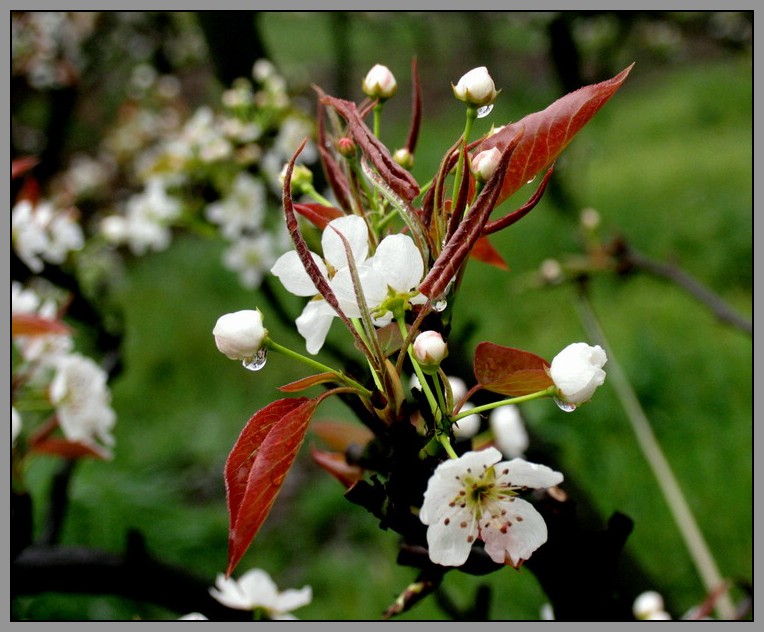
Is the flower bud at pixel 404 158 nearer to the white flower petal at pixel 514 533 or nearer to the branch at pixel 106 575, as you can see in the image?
the white flower petal at pixel 514 533

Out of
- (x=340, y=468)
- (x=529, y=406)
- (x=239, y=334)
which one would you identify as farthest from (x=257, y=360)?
(x=529, y=406)

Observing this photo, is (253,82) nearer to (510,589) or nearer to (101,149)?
(510,589)

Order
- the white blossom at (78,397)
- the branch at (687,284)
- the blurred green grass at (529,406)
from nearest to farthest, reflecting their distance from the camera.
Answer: the white blossom at (78,397), the branch at (687,284), the blurred green grass at (529,406)

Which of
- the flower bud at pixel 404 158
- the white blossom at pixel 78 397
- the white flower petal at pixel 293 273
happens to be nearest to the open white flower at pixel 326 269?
the white flower petal at pixel 293 273

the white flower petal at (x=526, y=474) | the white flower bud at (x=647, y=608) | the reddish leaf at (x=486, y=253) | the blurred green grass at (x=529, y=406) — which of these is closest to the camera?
the white flower petal at (x=526, y=474)

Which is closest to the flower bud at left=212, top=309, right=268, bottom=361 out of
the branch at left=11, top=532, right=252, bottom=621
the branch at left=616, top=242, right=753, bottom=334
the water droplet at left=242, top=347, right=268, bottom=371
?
the water droplet at left=242, top=347, right=268, bottom=371

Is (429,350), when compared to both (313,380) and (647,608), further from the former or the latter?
(647,608)

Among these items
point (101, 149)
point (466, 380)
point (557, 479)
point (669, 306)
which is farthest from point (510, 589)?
point (101, 149)
